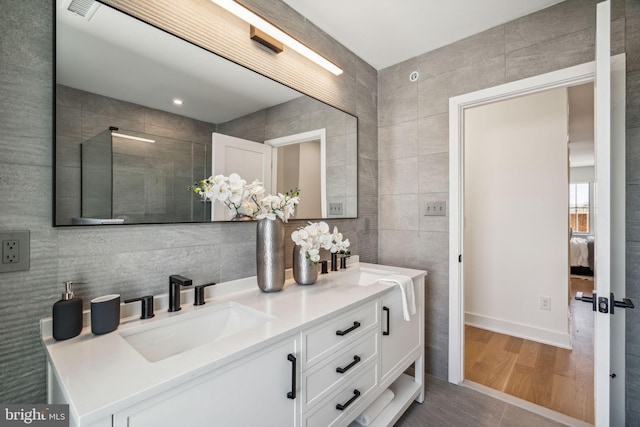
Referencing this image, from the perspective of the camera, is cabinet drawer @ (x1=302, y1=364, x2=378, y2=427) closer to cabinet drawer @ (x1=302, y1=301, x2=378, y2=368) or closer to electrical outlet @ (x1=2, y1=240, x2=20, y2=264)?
cabinet drawer @ (x1=302, y1=301, x2=378, y2=368)

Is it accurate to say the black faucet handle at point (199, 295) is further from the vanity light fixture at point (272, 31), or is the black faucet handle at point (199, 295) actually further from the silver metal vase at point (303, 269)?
the vanity light fixture at point (272, 31)

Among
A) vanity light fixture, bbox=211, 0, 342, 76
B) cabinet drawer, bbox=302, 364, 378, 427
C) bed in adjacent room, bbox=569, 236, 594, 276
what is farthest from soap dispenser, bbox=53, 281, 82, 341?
bed in adjacent room, bbox=569, 236, 594, 276

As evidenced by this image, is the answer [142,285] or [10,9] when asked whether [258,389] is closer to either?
[142,285]

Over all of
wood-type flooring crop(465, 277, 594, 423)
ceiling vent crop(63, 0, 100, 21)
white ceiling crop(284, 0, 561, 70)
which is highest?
white ceiling crop(284, 0, 561, 70)

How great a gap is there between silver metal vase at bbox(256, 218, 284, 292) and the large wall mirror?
249mm

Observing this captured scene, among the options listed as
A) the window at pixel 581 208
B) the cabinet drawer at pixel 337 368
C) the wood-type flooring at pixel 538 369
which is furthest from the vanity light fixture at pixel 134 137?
the window at pixel 581 208

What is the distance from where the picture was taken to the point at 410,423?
1.70 meters

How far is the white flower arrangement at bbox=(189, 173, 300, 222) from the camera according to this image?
1300 mm

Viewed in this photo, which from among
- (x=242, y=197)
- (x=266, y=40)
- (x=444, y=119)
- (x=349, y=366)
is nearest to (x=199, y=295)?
(x=242, y=197)

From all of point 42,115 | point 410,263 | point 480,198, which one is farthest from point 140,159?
point 480,198

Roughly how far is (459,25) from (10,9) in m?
2.24

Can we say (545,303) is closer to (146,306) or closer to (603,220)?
(603,220)

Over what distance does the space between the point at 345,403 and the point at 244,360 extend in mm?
618

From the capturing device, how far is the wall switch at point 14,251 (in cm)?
87
